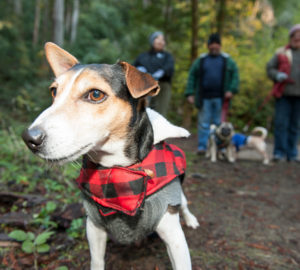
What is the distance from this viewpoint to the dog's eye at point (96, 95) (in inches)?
55.4

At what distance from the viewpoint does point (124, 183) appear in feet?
4.85

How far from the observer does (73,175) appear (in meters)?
3.48

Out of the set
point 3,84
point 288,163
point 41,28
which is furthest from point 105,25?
point 288,163

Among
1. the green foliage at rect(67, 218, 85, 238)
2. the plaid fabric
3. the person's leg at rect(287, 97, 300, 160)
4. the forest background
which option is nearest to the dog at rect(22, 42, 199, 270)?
the plaid fabric

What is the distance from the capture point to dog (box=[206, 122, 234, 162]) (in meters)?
5.52

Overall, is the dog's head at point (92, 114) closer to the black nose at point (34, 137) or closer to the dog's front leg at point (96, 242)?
the black nose at point (34, 137)

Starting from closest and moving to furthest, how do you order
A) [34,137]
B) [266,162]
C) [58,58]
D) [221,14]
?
[34,137]
[58,58]
[266,162]
[221,14]

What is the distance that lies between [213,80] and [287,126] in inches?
79.8

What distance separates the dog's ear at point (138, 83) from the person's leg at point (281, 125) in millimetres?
5037

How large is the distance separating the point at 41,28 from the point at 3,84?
18.1m

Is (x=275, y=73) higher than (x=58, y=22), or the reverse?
(x=58, y=22)

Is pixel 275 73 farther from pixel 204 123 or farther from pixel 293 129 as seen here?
pixel 204 123

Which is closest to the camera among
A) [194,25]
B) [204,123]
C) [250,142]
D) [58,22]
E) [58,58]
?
[58,58]

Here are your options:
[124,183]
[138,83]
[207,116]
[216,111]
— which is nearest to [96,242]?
[124,183]
